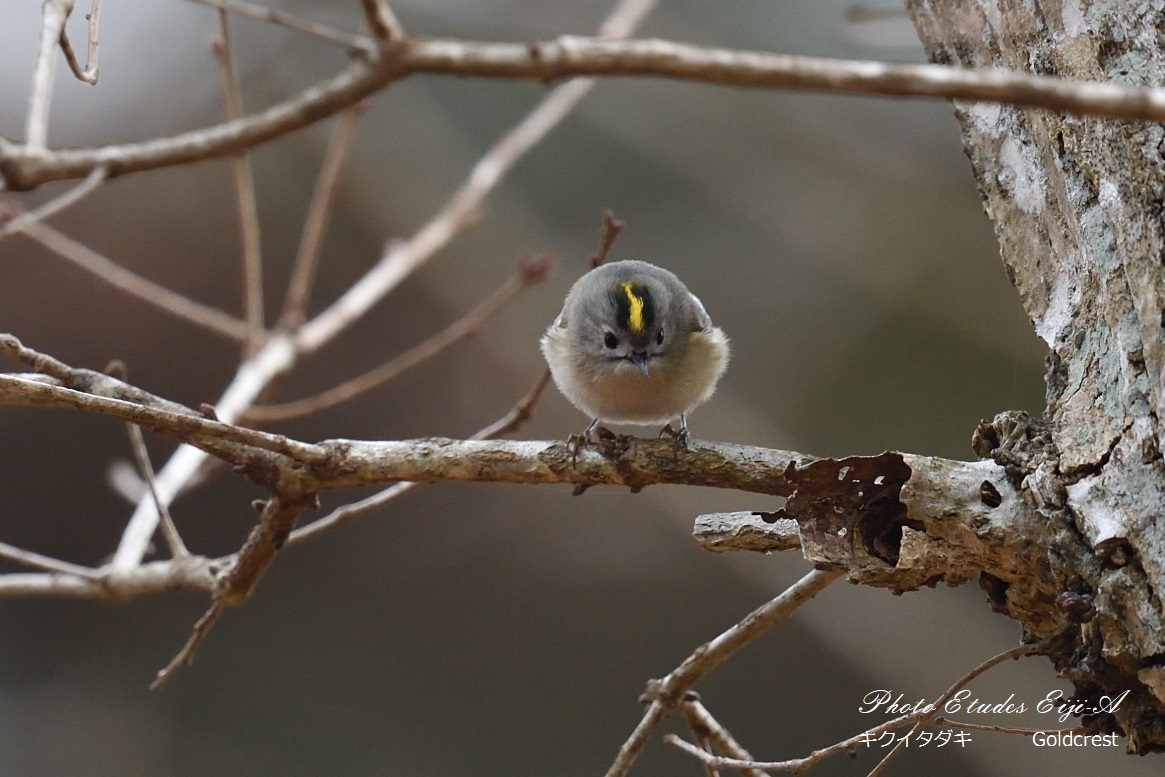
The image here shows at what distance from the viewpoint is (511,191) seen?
17.1 feet

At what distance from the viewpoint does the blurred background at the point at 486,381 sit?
4414 mm

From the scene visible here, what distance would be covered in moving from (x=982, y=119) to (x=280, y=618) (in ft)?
12.7

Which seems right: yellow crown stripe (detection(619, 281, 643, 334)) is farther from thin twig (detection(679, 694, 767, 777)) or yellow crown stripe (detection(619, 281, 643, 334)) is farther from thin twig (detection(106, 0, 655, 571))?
thin twig (detection(679, 694, 767, 777))

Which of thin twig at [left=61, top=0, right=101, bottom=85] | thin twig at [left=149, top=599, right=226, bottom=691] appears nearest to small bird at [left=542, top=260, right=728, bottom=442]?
thin twig at [left=149, top=599, right=226, bottom=691]

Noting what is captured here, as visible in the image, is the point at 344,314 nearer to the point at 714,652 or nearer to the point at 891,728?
the point at 714,652

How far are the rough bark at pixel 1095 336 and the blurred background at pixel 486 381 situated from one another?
2.50 m

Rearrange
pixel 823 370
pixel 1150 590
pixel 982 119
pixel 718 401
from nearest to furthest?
pixel 1150 590 < pixel 982 119 < pixel 718 401 < pixel 823 370

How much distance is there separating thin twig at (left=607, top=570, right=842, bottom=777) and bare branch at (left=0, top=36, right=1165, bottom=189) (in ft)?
3.01

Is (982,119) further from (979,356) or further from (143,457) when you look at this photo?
(979,356)

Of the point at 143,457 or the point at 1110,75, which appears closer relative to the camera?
the point at 1110,75

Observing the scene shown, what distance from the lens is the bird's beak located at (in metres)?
2.40

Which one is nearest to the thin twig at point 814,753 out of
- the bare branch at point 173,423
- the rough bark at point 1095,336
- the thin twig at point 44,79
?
the rough bark at point 1095,336

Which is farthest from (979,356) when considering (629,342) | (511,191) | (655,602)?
(629,342)

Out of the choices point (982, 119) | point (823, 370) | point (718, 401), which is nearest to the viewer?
point (982, 119)
